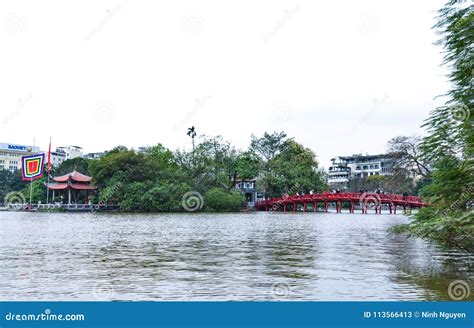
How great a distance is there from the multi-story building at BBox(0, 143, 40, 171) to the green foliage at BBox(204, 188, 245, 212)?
80393 mm

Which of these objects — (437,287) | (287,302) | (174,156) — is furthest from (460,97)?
(174,156)

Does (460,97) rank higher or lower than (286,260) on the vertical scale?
higher

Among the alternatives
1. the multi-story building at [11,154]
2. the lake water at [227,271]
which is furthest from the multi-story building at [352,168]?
the lake water at [227,271]

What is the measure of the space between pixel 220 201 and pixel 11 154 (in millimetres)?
84830

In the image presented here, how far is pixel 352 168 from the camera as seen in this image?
382ft

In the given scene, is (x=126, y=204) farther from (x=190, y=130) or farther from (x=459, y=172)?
(x=459, y=172)

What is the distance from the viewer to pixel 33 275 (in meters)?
8.71

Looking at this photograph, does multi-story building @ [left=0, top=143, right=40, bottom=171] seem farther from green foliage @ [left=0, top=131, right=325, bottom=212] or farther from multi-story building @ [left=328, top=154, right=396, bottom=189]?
multi-story building @ [left=328, top=154, right=396, bottom=189]

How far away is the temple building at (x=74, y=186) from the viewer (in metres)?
58.5

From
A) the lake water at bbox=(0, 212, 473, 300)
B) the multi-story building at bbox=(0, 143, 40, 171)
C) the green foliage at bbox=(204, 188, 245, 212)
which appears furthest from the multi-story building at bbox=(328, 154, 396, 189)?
the lake water at bbox=(0, 212, 473, 300)

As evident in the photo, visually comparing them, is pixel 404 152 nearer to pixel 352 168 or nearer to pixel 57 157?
pixel 352 168

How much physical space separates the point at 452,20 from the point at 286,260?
6.54m

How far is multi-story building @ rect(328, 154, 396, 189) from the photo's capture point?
108625 millimetres

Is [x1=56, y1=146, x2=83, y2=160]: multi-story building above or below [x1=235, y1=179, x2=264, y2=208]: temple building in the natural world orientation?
above
